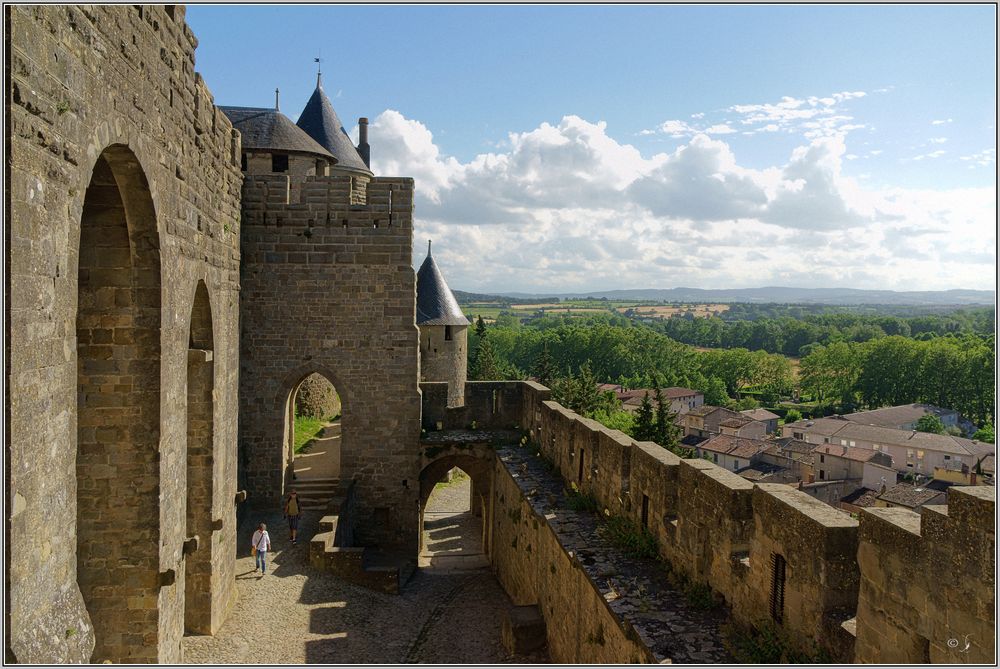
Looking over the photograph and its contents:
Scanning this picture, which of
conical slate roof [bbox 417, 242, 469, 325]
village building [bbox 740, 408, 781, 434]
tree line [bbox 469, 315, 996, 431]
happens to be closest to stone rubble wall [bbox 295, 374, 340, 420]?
conical slate roof [bbox 417, 242, 469, 325]

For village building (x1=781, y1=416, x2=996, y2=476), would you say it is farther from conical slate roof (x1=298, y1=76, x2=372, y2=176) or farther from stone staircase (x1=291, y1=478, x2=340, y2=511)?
stone staircase (x1=291, y1=478, x2=340, y2=511)

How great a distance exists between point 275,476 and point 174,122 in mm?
7489

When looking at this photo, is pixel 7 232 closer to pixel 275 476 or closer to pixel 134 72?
pixel 134 72

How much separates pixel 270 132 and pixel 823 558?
1277 centimetres

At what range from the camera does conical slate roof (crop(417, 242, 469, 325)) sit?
23.8 m

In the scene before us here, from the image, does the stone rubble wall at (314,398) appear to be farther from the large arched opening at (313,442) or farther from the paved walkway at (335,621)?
the paved walkway at (335,621)

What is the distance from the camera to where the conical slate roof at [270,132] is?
13656 mm

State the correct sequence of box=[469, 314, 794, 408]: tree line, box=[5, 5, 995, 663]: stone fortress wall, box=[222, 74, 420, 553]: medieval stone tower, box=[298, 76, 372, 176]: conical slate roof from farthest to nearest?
box=[469, 314, 794, 408]: tree line → box=[298, 76, 372, 176]: conical slate roof → box=[222, 74, 420, 553]: medieval stone tower → box=[5, 5, 995, 663]: stone fortress wall

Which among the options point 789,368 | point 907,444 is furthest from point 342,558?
point 789,368

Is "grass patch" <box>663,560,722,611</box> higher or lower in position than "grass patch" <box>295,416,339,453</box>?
higher

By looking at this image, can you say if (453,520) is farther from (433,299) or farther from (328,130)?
(328,130)

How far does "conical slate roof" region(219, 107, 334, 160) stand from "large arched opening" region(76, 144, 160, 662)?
8.39 metres

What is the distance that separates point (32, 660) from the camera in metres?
3.57

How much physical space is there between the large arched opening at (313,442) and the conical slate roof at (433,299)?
161 inches
